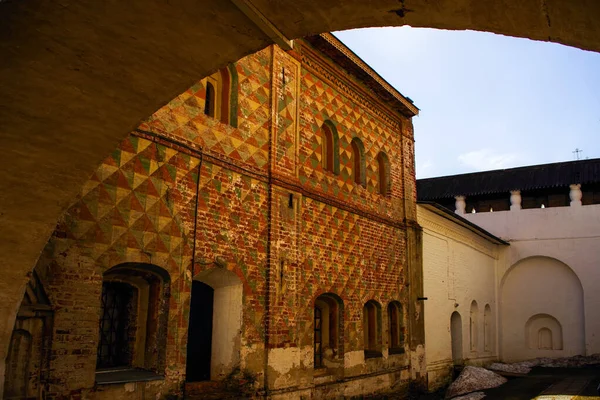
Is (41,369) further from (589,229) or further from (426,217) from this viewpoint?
(589,229)

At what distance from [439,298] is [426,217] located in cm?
254

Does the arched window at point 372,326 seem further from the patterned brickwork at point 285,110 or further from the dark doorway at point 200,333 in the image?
the dark doorway at point 200,333

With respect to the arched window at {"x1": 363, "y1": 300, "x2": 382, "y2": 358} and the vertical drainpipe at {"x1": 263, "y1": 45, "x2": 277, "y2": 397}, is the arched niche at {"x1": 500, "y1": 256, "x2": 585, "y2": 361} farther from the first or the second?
the vertical drainpipe at {"x1": 263, "y1": 45, "x2": 277, "y2": 397}

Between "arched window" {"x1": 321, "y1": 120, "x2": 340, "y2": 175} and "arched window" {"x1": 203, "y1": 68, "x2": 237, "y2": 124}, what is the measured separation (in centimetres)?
338

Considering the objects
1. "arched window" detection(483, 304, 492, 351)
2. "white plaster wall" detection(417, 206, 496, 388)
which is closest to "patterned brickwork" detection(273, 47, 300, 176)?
"white plaster wall" detection(417, 206, 496, 388)

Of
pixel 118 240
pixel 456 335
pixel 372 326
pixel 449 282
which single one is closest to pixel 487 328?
pixel 456 335

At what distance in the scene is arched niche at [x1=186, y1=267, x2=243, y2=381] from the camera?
9.51 m

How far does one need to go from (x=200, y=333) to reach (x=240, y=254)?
153 centimetres

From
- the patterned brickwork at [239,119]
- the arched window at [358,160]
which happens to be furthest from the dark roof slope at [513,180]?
the patterned brickwork at [239,119]

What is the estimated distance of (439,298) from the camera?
693 inches

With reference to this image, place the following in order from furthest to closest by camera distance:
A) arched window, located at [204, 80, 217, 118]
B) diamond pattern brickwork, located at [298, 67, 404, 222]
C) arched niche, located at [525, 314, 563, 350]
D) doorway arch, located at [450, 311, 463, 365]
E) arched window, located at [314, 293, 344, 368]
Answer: arched niche, located at [525, 314, 563, 350] < doorway arch, located at [450, 311, 463, 365] < arched window, located at [314, 293, 344, 368] < diamond pattern brickwork, located at [298, 67, 404, 222] < arched window, located at [204, 80, 217, 118]

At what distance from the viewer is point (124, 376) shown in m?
7.65

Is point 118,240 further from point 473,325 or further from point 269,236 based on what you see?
point 473,325

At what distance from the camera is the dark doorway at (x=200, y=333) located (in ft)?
31.7
